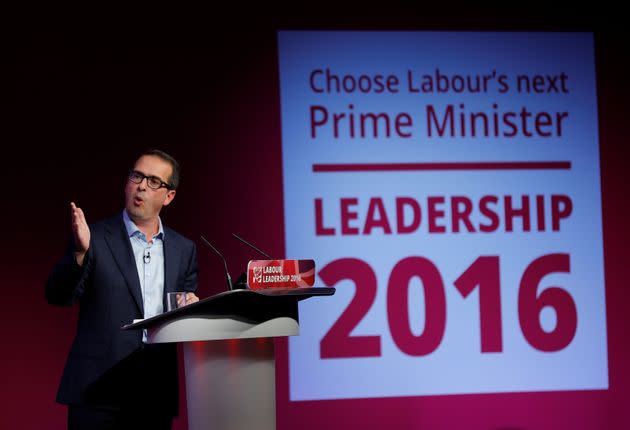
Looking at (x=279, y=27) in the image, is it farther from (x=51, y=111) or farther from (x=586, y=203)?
(x=586, y=203)

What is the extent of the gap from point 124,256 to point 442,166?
221 centimetres

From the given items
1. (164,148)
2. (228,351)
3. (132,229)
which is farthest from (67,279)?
(164,148)

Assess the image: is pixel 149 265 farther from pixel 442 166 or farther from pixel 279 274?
pixel 442 166

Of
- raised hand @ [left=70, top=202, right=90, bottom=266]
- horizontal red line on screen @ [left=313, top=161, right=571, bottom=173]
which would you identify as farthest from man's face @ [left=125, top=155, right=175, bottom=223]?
horizontal red line on screen @ [left=313, top=161, right=571, bottom=173]

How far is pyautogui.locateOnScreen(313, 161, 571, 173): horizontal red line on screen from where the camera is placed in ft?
13.8

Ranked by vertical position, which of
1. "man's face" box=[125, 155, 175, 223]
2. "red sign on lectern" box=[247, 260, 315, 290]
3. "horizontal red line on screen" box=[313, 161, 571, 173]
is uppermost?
"horizontal red line on screen" box=[313, 161, 571, 173]

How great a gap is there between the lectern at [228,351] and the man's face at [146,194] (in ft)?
2.16

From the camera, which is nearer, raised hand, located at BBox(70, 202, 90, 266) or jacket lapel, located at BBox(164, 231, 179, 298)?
raised hand, located at BBox(70, 202, 90, 266)

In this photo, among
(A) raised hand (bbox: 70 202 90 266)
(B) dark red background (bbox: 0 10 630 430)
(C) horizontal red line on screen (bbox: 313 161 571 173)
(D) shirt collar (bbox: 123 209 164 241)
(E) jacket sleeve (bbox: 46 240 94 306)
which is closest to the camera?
(A) raised hand (bbox: 70 202 90 266)

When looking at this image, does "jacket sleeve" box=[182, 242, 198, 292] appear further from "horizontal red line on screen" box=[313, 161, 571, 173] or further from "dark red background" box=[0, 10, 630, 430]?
"horizontal red line on screen" box=[313, 161, 571, 173]

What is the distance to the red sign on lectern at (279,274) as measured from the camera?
2064 millimetres

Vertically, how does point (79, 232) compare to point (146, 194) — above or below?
below

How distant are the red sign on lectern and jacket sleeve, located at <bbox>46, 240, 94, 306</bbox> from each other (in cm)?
62

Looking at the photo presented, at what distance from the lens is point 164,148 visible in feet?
13.4
